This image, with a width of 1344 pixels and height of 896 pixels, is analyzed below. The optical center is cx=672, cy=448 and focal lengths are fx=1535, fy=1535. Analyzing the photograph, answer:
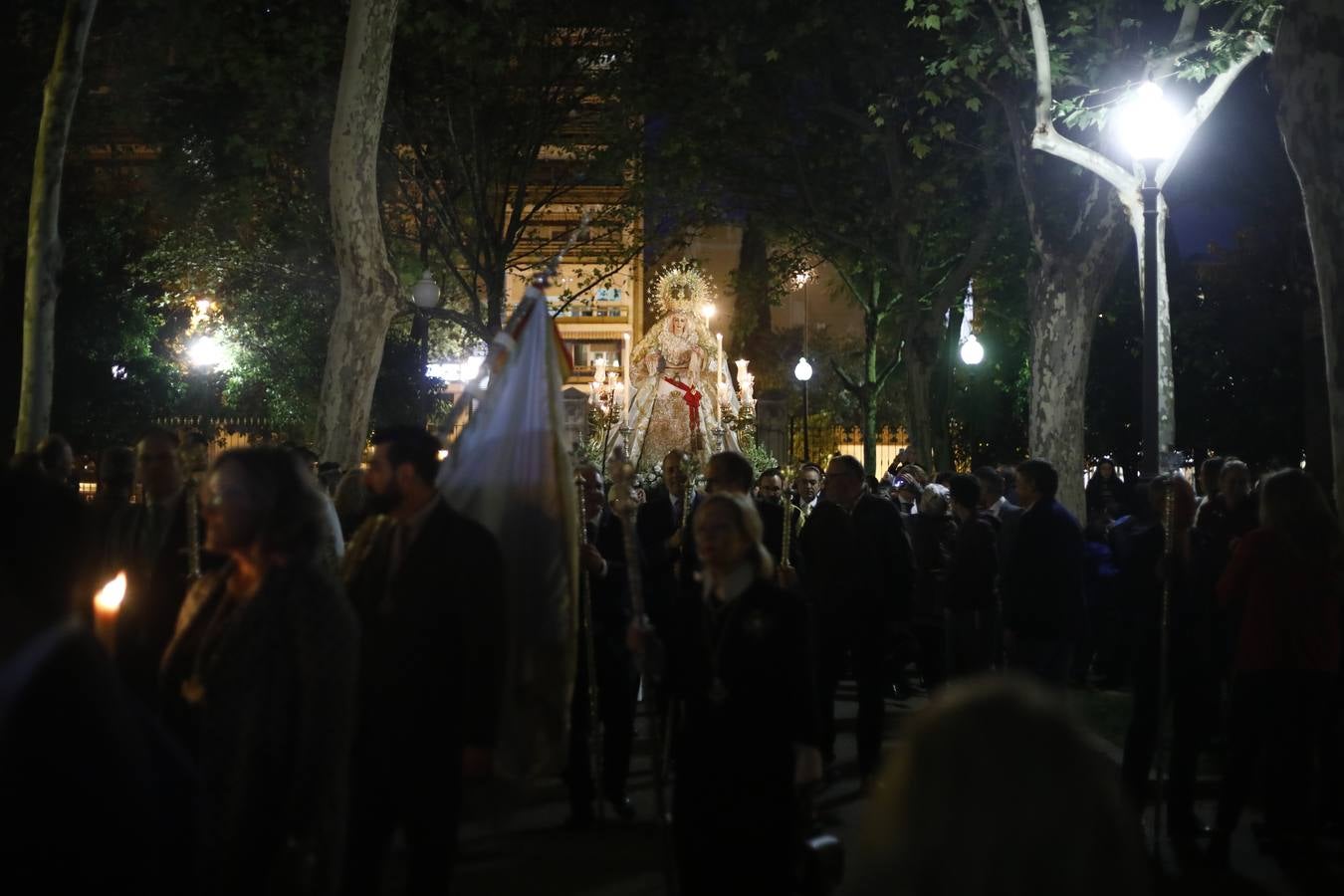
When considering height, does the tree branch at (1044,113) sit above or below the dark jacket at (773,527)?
above

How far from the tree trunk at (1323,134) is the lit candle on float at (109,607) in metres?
7.76

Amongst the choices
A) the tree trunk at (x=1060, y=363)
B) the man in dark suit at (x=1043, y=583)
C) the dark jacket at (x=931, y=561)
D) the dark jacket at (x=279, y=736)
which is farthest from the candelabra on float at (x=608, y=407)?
the dark jacket at (x=279, y=736)

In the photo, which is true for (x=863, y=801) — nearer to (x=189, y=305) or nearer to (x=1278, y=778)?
(x=1278, y=778)

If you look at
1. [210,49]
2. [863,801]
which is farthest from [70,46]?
[863,801]

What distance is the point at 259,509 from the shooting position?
4.49 m

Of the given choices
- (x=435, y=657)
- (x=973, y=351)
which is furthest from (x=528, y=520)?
(x=973, y=351)

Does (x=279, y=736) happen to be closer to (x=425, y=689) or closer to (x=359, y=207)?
(x=425, y=689)

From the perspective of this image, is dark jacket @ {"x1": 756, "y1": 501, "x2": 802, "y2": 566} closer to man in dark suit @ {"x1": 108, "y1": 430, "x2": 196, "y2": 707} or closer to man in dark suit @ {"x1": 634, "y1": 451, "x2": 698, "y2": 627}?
man in dark suit @ {"x1": 634, "y1": 451, "x2": 698, "y2": 627}

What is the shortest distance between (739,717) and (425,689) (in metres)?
1.07

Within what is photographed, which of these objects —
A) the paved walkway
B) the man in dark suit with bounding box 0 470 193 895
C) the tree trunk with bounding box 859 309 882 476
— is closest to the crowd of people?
the man in dark suit with bounding box 0 470 193 895

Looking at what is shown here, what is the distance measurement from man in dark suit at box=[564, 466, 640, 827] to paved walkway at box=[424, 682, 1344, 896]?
7.4 inches

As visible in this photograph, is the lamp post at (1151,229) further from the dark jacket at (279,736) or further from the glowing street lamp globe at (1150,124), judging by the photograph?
the dark jacket at (279,736)

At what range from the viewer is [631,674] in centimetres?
933

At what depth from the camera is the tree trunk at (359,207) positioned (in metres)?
17.6
